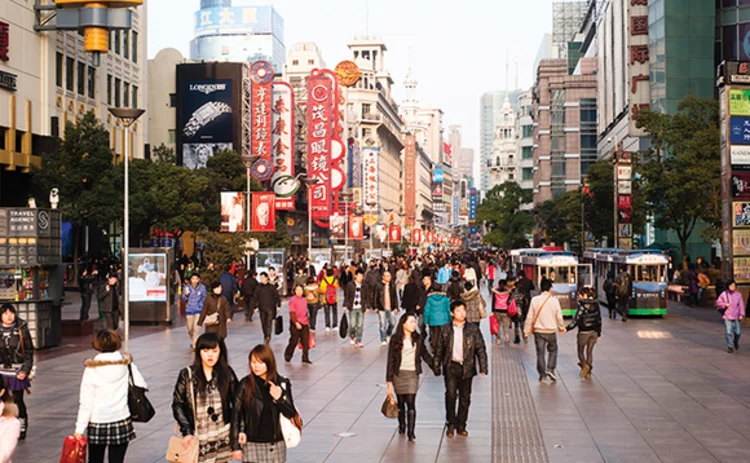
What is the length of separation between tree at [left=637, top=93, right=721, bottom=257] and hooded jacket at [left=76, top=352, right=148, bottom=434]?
35770mm

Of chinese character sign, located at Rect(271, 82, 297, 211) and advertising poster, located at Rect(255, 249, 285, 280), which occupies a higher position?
chinese character sign, located at Rect(271, 82, 297, 211)

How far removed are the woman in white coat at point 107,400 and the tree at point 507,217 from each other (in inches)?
3925

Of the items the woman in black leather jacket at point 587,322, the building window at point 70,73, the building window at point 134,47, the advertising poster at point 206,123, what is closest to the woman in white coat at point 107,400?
the woman in black leather jacket at point 587,322

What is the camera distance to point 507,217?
108188 millimetres

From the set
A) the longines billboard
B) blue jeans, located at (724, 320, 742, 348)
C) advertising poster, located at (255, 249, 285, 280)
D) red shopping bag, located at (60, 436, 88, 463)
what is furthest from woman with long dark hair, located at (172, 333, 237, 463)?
the longines billboard

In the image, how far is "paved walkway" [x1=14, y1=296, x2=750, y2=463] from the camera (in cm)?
1092

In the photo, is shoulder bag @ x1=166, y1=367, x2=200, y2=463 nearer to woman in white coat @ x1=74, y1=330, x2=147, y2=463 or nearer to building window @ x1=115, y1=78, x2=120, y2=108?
woman in white coat @ x1=74, y1=330, x2=147, y2=463

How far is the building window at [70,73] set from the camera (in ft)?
172

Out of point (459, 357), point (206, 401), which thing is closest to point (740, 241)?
point (459, 357)

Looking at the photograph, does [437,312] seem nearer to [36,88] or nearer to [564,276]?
[564,276]

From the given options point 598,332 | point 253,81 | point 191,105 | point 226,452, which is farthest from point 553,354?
point 191,105

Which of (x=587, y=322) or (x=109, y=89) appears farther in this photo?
(x=109, y=89)

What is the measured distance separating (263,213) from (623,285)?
19655 mm

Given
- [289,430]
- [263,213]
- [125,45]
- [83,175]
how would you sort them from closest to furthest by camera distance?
[289,430]
[263,213]
[83,175]
[125,45]
